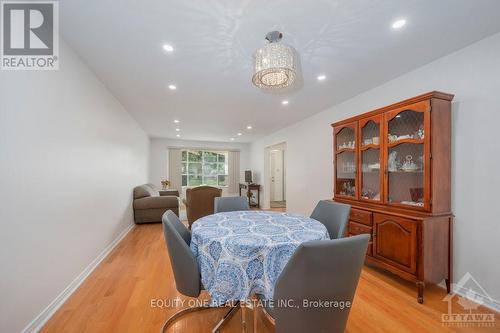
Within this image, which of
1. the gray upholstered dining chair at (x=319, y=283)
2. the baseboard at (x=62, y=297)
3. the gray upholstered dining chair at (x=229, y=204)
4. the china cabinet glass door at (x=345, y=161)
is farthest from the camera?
the china cabinet glass door at (x=345, y=161)

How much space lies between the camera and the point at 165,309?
1829mm

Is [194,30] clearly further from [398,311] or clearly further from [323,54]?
[398,311]

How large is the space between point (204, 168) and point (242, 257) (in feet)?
23.4

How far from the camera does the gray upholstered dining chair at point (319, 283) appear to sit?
0.98 metres

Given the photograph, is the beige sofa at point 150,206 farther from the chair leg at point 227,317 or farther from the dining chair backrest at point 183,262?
the dining chair backrest at point 183,262

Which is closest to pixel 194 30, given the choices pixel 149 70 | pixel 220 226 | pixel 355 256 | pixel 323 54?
pixel 149 70

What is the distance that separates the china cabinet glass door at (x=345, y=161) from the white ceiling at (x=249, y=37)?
2.08ft

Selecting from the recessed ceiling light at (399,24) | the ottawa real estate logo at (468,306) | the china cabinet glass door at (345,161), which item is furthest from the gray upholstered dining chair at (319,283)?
the china cabinet glass door at (345,161)

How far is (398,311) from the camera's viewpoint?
5.90 ft

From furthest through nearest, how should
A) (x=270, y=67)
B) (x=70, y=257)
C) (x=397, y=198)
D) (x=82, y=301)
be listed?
1. (x=397, y=198)
2. (x=70, y=257)
3. (x=82, y=301)
4. (x=270, y=67)

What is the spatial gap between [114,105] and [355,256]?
386 cm

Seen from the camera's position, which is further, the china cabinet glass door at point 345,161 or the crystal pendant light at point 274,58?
the china cabinet glass door at point 345,161

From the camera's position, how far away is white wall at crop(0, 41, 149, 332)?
1370 millimetres

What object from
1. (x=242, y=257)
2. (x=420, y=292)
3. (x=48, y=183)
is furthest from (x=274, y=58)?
(x=420, y=292)
